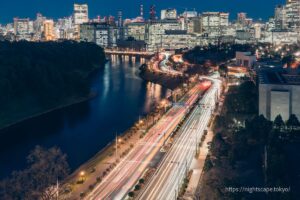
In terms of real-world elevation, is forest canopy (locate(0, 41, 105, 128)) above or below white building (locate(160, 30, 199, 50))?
below

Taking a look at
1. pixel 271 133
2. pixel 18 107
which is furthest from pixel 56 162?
pixel 18 107

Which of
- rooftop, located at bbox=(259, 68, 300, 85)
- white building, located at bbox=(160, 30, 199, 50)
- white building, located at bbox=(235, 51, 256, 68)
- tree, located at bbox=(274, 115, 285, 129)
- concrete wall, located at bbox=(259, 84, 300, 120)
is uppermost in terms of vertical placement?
white building, located at bbox=(160, 30, 199, 50)

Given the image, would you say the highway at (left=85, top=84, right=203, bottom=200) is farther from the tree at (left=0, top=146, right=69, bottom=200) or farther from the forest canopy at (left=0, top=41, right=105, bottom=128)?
the forest canopy at (left=0, top=41, right=105, bottom=128)

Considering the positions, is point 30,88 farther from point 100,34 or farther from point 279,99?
point 100,34

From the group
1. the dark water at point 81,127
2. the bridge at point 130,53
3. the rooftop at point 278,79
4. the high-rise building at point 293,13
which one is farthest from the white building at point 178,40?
the rooftop at point 278,79

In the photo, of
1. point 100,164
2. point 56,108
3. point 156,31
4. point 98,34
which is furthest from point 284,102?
point 98,34

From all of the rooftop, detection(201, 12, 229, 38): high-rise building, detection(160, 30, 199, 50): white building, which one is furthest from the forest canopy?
detection(201, 12, 229, 38): high-rise building

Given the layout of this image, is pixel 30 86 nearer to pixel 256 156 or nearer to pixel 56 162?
pixel 56 162

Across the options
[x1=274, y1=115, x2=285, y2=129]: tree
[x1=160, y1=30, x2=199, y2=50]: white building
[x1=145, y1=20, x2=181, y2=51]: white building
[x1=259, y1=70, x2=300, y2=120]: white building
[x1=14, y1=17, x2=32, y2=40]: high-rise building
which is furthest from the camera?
[x1=14, y1=17, x2=32, y2=40]: high-rise building
